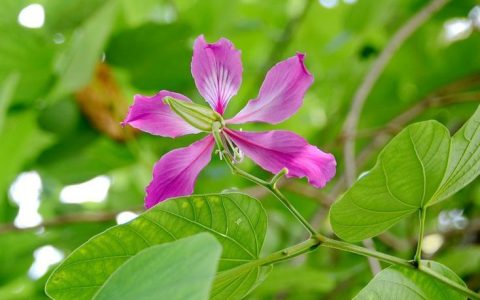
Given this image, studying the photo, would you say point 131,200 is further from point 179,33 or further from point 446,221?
point 446,221

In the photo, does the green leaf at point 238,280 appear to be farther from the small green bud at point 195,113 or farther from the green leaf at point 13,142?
the green leaf at point 13,142

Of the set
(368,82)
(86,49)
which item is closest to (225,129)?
(86,49)

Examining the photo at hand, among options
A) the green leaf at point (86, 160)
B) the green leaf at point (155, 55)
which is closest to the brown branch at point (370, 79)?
the green leaf at point (155, 55)

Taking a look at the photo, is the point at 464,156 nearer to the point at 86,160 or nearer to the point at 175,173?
the point at 175,173

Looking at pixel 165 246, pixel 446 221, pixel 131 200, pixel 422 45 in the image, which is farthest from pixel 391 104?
pixel 165 246

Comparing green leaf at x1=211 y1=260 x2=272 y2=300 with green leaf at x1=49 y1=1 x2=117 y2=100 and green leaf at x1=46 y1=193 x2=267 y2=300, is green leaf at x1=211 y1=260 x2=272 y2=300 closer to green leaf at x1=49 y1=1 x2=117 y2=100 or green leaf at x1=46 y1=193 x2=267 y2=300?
green leaf at x1=46 y1=193 x2=267 y2=300

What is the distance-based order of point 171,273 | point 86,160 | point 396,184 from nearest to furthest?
point 171,273
point 396,184
point 86,160

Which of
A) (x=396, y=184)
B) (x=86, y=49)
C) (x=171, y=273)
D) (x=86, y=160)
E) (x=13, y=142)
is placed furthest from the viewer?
(x=86, y=160)

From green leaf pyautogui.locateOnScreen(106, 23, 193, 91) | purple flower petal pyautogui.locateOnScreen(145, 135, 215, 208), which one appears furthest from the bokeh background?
purple flower petal pyautogui.locateOnScreen(145, 135, 215, 208)
